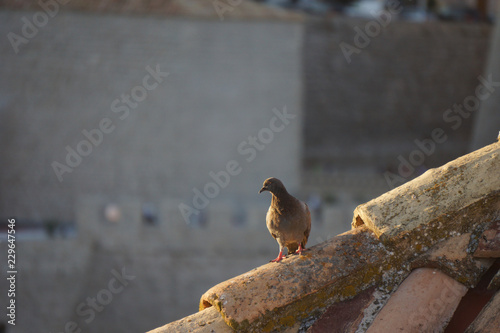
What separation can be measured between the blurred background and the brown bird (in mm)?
5598

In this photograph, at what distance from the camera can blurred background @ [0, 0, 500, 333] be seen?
8.05 metres

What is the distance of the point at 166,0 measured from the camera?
30.2ft

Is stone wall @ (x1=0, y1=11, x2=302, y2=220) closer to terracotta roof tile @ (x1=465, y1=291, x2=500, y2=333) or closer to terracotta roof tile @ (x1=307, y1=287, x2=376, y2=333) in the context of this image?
terracotta roof tile @ (x1=307, y1=287, x2=376, y2=333)

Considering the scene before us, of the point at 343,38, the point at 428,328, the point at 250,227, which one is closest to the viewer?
the point at 428,328

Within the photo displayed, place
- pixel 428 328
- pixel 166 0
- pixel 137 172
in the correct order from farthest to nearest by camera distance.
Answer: pixel 137 172 → pixel 166 0 → pixel 428 328

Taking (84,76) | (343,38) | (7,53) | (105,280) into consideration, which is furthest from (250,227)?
(343,38)

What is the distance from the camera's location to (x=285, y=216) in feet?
7.30

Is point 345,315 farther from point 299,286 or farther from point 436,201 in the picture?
point 436,201

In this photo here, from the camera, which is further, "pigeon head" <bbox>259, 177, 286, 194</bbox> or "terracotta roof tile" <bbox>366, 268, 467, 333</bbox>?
"pigeon head" <bbox>259, 177, 286, 194</bbox>

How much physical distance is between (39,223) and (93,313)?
2.41m

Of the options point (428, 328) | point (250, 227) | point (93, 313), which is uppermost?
point (428, 328)

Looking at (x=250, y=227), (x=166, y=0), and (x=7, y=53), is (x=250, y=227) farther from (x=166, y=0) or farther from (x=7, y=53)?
(x=7, y=53)

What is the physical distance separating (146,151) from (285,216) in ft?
25.7

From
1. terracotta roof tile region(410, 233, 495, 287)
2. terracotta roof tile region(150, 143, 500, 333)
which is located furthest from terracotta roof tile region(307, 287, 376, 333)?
terracotta roof tile region(410, 233, 495, 287)
